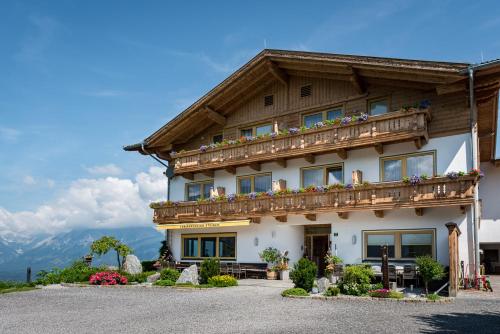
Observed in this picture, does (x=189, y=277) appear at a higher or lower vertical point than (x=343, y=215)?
lower

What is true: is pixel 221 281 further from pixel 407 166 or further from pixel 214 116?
pixel 214 116

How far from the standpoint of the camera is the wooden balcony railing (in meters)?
22.1

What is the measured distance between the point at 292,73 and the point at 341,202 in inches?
316

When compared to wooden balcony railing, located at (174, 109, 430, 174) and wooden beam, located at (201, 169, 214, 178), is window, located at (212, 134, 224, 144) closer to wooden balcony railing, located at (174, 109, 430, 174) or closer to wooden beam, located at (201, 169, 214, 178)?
wooden balcony railing, located at (174, 109, 430, 174)

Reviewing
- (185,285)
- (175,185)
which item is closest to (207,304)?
(185,285)

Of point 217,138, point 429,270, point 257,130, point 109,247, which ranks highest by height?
point 257,130

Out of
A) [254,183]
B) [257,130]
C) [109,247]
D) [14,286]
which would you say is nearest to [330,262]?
[254,183]

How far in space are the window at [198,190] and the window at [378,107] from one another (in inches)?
415

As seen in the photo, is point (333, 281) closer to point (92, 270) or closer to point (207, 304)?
point (207, 304)

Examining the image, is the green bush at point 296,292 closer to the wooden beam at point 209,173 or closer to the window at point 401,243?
the window at point 401,243

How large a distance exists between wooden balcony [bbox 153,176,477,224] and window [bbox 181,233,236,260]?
170cm

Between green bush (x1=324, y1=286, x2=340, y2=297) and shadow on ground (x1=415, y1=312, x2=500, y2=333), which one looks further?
green bush (x1=324, y1=286, x2=340, y2=297)

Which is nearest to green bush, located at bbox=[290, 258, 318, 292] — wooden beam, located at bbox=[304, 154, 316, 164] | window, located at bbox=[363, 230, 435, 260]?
window, located at bbox=[363, 230, 435, 260]

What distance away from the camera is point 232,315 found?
45.3 feet
